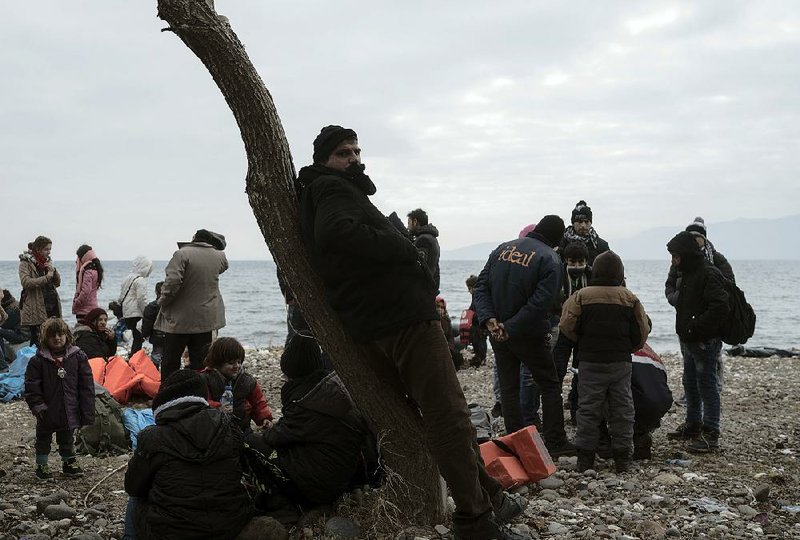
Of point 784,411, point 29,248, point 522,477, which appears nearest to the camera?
point 522,477

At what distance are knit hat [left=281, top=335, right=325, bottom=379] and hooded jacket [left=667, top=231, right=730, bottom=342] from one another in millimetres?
3710

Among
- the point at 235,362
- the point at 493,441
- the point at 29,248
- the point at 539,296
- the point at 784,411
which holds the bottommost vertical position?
the point at 784,411

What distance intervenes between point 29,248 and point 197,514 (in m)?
7.86

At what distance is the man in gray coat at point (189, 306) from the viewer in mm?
8312

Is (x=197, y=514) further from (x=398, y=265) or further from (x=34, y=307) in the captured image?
(x=34, y=307)

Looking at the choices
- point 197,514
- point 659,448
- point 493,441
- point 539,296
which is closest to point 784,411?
point 659,448

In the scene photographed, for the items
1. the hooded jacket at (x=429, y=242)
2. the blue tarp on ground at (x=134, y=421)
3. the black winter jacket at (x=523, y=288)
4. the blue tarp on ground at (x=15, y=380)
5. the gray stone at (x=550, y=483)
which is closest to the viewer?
the gray stone at (x=550, y=483)

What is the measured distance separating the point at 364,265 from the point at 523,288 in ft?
9.86

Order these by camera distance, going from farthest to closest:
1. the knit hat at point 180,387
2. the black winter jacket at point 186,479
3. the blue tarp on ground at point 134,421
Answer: the blue tarp on ground at point 134,421, the knit hat at point 180,387, the black winter jacket at point 186,479

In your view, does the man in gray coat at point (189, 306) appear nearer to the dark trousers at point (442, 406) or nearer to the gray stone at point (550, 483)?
the gray stone at point (550, 483)

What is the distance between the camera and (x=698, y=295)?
7207mm

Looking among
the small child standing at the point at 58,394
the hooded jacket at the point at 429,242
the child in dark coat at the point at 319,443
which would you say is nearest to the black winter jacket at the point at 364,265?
the child in dark coat at the point at 319,443

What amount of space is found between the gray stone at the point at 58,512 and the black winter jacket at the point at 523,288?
146 inches

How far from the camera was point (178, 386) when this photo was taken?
464 cm
